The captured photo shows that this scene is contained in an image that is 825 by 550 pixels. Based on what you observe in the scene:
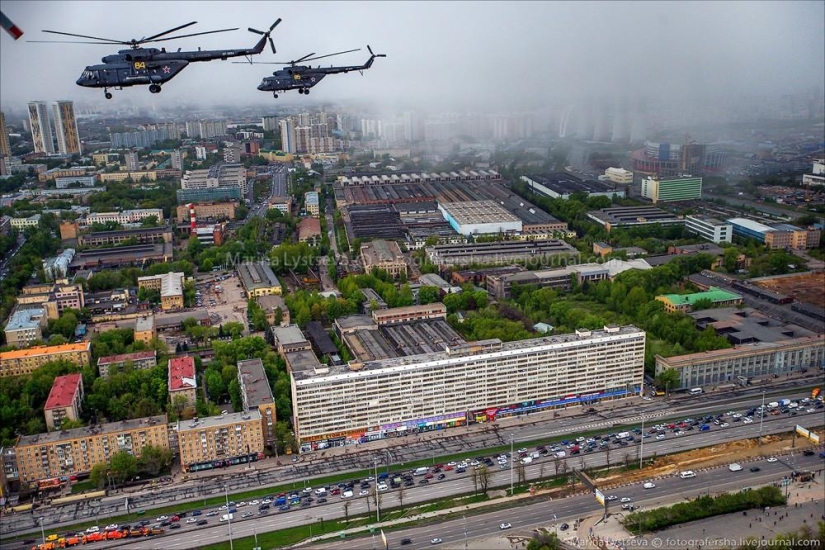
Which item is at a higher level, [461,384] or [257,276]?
[257,276]

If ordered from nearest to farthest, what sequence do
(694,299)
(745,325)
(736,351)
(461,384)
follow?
1. (461,384)
2. (736,351)
3. (745,325)
4. (694,299)

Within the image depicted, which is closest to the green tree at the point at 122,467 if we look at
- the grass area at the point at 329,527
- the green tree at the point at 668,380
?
the grass area at the point at 329,527

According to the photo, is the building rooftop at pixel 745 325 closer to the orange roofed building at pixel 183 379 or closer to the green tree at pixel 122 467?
the orange roofed building at pixel 183 379

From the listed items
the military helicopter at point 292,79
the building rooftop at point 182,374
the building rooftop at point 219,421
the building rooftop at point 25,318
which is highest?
the military helicopter at point 292,79

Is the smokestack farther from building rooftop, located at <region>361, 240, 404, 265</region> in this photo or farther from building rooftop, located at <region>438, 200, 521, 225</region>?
building rooftop, located at <region>438, 200, 521, 225</region>

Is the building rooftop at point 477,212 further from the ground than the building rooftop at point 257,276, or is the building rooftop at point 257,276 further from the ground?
the building rooftop at point 477,212

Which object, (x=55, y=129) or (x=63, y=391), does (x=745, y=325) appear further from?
(x=55, y=129)

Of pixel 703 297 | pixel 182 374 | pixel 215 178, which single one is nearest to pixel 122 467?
pixel 182 374
